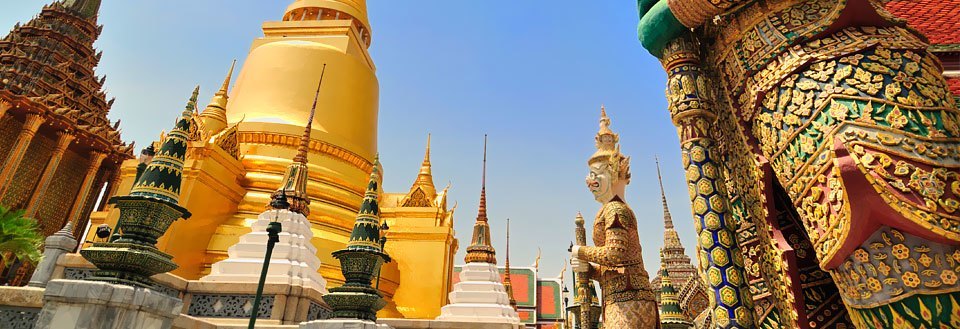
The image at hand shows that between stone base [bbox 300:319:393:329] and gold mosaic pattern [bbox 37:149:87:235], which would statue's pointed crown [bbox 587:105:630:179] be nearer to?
stone base [bbox 300:319:393:329]

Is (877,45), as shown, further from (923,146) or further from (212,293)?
(212,293)

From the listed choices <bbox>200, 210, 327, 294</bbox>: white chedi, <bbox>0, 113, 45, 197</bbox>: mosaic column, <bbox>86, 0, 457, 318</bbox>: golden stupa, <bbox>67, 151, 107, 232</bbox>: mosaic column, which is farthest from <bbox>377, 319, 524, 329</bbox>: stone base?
<bbox>67, 151, 107, 232</bbox>: mosaic column

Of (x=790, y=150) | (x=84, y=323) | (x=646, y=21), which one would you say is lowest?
(x=84, y=323)

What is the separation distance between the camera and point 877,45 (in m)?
1.80

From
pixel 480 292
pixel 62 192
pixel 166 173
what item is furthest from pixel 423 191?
pixel 62 192

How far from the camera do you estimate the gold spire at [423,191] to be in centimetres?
1317

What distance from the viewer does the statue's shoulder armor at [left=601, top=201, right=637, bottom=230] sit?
14.9ft

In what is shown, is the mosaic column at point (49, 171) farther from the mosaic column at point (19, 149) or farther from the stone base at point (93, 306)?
the stone base at point (93, 306)

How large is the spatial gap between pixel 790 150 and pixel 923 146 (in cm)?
39

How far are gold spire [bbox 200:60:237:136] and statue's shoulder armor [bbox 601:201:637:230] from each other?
9.72 meters

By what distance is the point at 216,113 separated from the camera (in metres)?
11.9

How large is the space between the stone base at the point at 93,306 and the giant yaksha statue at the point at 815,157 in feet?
11.6

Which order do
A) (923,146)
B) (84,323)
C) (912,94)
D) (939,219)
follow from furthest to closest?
A: (84,323) → (912,94) → (923,146) → (939,219)

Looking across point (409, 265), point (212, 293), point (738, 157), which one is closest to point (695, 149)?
point (738, 157)
